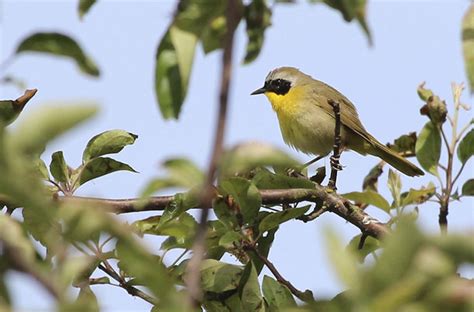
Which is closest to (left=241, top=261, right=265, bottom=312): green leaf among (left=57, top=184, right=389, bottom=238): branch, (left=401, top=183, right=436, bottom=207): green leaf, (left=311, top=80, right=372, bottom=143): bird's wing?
(left=57, top=184, right=389, bottom=238): branch

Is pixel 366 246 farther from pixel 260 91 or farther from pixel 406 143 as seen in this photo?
pixel 260 91

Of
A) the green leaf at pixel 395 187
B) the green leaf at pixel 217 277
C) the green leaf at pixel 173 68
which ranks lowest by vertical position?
the green leaf at pixel 217 277

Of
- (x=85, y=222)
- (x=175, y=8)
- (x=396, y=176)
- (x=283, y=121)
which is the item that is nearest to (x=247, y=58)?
(x=175, y=8)

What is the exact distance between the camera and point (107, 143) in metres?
2.73

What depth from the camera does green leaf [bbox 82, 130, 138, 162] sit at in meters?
2.72

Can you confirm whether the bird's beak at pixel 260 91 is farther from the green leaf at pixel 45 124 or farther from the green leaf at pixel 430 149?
the green leaf at pixel 45 124

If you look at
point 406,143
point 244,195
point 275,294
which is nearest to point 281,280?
point 275,294

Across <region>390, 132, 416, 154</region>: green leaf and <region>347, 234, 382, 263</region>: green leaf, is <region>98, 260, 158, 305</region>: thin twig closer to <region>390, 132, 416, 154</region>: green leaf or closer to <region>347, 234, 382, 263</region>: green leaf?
<region>347, 234, 382, 263</region>: green leaf

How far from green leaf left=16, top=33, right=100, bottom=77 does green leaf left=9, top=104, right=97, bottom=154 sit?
1.36ft

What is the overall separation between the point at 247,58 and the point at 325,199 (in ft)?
4.47

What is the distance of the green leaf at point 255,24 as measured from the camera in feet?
5.39

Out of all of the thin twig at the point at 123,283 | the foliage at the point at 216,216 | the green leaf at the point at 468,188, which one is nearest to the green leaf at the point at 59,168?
the foliage at the point at 216,216

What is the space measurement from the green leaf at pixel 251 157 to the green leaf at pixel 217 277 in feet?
5.03

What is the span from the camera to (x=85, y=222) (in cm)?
100
